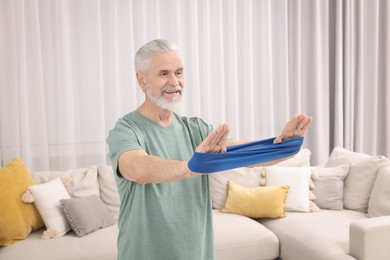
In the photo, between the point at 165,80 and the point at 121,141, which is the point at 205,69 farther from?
the point at 121,141

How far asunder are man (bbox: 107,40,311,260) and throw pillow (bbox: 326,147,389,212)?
2.03 m

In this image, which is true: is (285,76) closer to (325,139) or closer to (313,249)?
(325,139)

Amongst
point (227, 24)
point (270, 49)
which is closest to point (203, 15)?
point (227, 24)

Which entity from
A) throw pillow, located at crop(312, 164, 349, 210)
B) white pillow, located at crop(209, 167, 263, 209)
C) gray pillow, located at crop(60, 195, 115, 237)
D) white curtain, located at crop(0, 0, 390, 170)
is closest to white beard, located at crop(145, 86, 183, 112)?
gray pillow, located at crop(60, 195, 115, 237)

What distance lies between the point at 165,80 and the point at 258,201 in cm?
192

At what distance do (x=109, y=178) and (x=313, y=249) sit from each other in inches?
57.5

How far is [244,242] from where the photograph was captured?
2.97m

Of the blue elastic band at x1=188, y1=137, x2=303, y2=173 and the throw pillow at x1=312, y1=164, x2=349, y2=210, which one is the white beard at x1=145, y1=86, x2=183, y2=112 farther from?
the throw pillow at x1=312, y1=164, x2=349, y2=210

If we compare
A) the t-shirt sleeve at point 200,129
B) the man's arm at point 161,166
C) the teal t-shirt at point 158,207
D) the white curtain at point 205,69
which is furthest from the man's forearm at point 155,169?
the white curtain at point 205,69

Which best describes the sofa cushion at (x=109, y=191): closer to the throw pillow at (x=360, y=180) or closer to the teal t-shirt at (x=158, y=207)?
the throw pillow at (x=360, y=180)

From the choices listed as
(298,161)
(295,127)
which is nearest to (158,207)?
(295,127)

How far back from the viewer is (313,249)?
275 cm

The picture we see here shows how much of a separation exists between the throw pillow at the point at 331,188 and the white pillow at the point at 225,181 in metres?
0.43

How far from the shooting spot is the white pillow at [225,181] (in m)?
3.49
